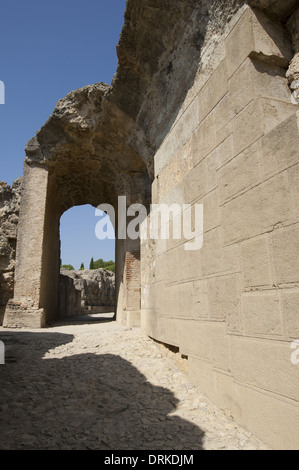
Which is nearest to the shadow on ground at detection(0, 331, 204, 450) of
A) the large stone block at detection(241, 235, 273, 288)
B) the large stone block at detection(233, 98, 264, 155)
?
the large stone block at detection(241, 235, 273, 288)

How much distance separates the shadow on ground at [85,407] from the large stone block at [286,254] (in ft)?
4.53

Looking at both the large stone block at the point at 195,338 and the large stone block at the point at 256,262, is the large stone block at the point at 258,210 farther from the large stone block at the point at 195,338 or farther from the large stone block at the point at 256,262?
the large stone block at the point at 195,338

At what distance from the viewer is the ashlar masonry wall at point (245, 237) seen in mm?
2086

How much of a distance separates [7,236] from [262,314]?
24.8 ft

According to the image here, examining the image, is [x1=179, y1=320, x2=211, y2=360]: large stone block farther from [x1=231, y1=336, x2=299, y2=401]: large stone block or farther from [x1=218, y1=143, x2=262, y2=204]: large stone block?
[x1=218, y1=143, x2=262, y2=204]: large stone block

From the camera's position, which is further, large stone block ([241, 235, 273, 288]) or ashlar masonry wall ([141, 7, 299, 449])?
large stone block ([241, 235, 273, 288])

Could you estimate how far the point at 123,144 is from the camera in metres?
7.92

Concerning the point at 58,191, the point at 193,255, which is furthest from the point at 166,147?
the point at 58,191

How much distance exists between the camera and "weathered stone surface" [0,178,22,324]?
8.12 metres

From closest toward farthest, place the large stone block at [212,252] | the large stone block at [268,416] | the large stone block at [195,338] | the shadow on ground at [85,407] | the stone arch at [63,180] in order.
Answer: the large stone block at [268,416], the shadow on ground at [85,407], the large stone block at [212,252], the large stone block at [195,338], the stone arch at [63,180]

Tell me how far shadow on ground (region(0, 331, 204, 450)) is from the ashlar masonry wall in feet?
1.71

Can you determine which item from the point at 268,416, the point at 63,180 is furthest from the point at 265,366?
the point at 63,180

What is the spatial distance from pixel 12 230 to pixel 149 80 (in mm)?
5223

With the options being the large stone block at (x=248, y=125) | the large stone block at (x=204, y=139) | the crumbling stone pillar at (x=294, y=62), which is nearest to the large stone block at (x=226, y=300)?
the large stone block at (x=248, y=125)
